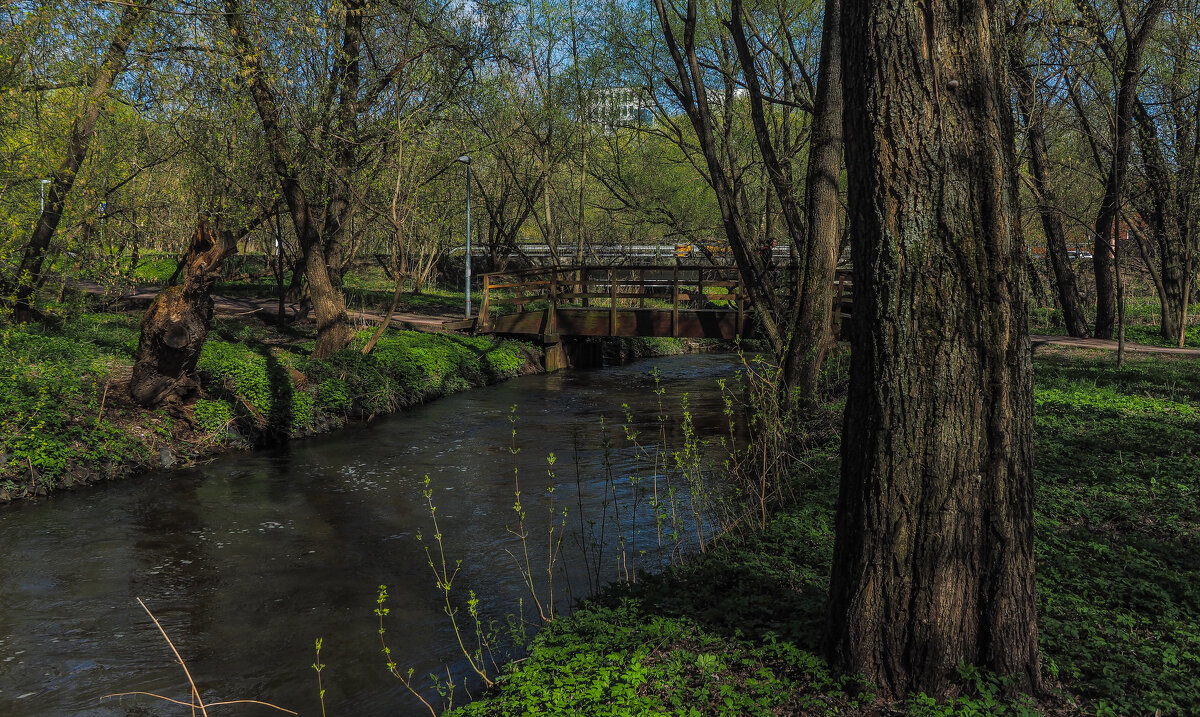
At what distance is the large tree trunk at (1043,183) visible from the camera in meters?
13.7

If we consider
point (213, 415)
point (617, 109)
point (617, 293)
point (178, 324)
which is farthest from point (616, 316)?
point (178, 324)

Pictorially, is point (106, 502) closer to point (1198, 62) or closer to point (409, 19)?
point (409, 19)

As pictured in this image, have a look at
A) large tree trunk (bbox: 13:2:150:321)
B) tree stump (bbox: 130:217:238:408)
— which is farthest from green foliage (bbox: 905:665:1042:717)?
large tree trunk (bbox: 13:2:150:321)

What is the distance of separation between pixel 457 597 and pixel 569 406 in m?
10.2

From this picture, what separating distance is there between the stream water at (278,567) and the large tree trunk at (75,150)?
481 centimetres

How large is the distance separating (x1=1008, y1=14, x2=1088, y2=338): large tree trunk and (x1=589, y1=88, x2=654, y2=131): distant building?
10.6 meters

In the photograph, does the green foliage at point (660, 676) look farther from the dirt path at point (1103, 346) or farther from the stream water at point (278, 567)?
the dirt path at point (1103, 346)

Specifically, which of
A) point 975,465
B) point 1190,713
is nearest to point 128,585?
point 975,465

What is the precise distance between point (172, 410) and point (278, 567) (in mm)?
5548

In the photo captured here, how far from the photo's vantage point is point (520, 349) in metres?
22.7

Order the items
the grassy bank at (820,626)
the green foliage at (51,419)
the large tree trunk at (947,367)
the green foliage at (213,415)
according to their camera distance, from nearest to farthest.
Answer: the large tree trunk at (947,367), the grassy bank at (820,626), the green foliage at (51,419), the green foliage at (213,415)

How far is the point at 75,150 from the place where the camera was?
43.4 ft

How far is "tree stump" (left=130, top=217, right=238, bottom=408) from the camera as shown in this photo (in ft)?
37.2

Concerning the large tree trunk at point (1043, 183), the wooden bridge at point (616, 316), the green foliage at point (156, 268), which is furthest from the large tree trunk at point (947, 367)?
the green foliage at point (156, 268)
